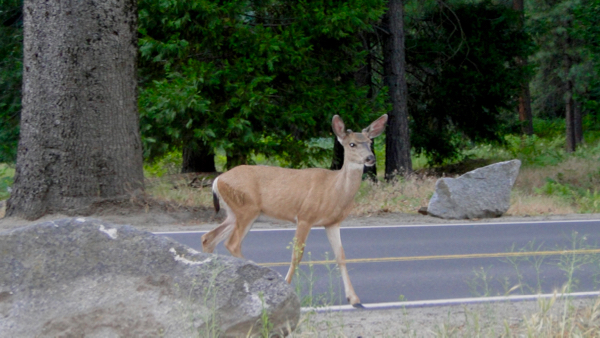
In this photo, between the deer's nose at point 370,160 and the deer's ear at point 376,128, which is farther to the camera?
the deer's ear at point 376,128

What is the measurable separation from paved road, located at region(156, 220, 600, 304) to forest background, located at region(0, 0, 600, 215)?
453 centimetres

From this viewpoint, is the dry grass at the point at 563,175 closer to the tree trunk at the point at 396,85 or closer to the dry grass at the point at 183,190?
the tree trunk at the point at 396,85

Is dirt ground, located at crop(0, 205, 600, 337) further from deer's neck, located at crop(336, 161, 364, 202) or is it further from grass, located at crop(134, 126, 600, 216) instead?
grass, located at crop(134, 126, 600, 216)

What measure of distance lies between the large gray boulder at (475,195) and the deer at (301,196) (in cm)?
703

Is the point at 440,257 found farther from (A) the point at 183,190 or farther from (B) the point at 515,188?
(B) the point at 515,188

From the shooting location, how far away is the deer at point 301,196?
7.34 metres

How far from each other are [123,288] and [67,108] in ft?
26.0

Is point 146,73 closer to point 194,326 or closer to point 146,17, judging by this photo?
point 146,17

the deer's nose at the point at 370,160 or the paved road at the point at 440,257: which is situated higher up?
the deer's nose at the point at 370,160

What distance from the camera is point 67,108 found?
12234mm

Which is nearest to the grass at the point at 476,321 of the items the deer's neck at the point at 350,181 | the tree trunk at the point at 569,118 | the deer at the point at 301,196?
the deer at the point at 301,196

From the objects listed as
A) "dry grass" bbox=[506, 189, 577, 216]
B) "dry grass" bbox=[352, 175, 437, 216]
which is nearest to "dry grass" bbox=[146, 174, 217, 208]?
"dry grass" bbox=[352, 175, 437, 216]

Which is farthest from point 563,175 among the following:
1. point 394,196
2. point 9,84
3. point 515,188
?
point 9,84

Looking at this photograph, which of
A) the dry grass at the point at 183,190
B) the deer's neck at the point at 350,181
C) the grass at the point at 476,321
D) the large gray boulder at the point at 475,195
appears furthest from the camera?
the dry grass at the point at 183,190
